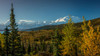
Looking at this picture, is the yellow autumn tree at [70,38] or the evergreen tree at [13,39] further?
the yellow autumn tree at [70,38]

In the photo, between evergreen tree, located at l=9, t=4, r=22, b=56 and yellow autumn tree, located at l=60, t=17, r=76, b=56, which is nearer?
evergreen tree, located at l=9, t=4, r=22, b=56

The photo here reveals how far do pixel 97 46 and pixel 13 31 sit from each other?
58.7 feet

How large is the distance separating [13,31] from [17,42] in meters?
2.72

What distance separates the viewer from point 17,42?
74.7ft

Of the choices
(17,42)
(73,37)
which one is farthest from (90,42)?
(17,42)

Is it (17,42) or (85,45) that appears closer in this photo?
(85,45)

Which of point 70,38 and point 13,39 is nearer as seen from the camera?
point 13,39

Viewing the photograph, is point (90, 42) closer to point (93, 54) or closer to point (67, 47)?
point (93, 54)

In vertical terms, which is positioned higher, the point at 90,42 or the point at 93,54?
the point at 90,42

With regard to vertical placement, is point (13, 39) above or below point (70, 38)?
above

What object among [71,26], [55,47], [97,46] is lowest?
[55,47]

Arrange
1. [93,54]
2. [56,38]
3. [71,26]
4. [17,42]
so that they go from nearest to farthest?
[93,54], [17,42], [71,26], [56,38]

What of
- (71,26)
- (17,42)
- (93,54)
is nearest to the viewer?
(93,54)

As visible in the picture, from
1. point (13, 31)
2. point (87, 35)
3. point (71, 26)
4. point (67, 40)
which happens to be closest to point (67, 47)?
point (67, 40)
